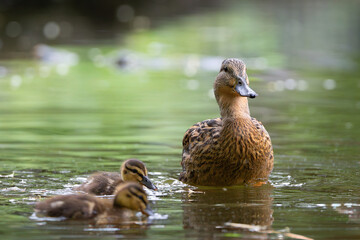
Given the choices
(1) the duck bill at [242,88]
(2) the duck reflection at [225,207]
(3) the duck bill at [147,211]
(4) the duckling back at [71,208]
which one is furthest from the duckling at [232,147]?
(4) the duckling back at [71,208]

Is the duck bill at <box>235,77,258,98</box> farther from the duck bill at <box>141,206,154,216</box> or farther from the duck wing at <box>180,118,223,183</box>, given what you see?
the duck bill at <box>141,206,154,216</box>

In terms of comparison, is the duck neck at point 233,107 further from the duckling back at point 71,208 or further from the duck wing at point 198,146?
the duckling back at point 71,208

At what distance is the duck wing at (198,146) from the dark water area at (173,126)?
16 centimetres

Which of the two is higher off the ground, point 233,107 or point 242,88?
point 242,88

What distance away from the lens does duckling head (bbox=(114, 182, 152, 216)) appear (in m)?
5.82

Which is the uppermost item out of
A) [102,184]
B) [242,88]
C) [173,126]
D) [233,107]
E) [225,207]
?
[242,88]

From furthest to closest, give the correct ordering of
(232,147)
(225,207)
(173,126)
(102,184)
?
(173,126), (232,147), (102,184), (225,207)

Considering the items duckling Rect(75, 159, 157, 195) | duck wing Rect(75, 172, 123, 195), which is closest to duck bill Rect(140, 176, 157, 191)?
duckling Rect(75, 159, 157, 195)

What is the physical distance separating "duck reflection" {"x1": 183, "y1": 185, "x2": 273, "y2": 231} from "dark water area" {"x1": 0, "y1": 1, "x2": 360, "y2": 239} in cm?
1

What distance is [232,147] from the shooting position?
7301 mm

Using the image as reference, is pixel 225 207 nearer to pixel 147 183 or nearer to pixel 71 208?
pixel 147 183

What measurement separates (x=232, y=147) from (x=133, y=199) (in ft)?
5.67

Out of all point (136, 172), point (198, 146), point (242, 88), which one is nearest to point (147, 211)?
point (136, 172)

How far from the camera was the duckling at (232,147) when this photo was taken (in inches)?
288
